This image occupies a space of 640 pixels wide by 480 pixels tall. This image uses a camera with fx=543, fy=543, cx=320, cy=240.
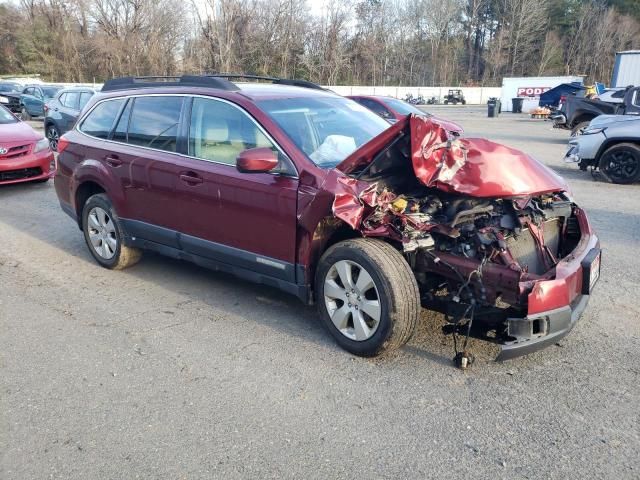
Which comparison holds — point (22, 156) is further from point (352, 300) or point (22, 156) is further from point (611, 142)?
point (611, 142)

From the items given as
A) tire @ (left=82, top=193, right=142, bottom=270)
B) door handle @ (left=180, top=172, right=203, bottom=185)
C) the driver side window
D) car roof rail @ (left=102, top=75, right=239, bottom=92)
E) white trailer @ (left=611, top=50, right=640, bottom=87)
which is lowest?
tire @ (left=82, top=193, right=142, bottom=270)

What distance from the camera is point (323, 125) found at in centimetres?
441

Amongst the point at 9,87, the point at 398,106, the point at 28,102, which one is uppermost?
the point at 9,87

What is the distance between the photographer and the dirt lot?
2.69m

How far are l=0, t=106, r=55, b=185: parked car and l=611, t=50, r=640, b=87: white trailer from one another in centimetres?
2882

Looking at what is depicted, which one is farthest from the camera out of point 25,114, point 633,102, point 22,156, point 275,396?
point 25,114

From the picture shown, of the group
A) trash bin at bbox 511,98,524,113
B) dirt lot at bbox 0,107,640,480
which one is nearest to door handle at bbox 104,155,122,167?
dirt lot at bbox 0,107,640,480

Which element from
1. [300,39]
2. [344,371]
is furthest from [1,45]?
[344,371]

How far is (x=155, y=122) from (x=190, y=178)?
2.73ft

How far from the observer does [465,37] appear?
7912cm

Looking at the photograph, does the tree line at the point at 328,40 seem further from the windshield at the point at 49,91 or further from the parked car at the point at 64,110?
the parked car at the point at 64,110

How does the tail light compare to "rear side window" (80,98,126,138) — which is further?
the tail light

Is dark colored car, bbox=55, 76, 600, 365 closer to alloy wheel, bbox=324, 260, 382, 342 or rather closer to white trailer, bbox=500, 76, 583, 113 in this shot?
alloy wheel, bbox=324, 260, 382, 342

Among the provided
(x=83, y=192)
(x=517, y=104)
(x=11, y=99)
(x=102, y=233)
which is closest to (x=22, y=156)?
(x=83, y=192)
